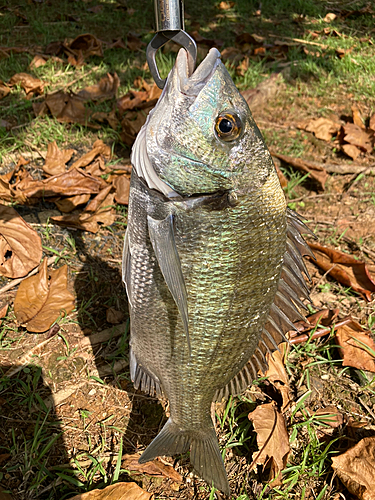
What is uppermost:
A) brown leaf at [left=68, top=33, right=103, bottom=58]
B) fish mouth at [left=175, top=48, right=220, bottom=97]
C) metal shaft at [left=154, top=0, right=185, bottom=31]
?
metal shaft at [left=154, top=0, right=185, bottom=31]

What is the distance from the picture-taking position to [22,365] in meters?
2.24

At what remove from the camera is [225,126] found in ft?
4.57

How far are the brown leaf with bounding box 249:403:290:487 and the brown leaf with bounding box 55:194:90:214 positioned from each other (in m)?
1.91

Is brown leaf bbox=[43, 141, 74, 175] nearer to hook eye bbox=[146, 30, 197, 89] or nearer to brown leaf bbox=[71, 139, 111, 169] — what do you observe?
brown leaf bbox=[71, 139, 111, 169]

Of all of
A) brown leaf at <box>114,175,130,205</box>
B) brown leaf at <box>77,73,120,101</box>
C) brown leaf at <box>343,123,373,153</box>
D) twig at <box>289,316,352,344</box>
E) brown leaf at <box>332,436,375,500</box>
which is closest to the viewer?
brown leaf at <box>332,436,375,500</box>

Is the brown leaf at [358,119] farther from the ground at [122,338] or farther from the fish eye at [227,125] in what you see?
the fish eye at [227,125]

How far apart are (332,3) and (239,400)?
8.94 meters

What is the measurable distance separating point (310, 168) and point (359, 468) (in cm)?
264

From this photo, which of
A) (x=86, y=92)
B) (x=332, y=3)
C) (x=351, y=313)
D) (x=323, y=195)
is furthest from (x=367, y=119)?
(x=332, y=3)

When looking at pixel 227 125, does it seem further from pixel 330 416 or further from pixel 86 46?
pixel 86 46

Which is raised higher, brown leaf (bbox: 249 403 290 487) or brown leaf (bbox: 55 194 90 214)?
brown leaf (bbox: 55 194 90 214)

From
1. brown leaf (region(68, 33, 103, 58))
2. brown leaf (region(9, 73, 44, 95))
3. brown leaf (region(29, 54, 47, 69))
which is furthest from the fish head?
brown leaf (region(68, 33, 103, 58))

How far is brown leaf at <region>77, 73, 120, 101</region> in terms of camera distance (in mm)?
4312

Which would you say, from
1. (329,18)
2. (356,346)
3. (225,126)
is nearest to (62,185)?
(225,126)
